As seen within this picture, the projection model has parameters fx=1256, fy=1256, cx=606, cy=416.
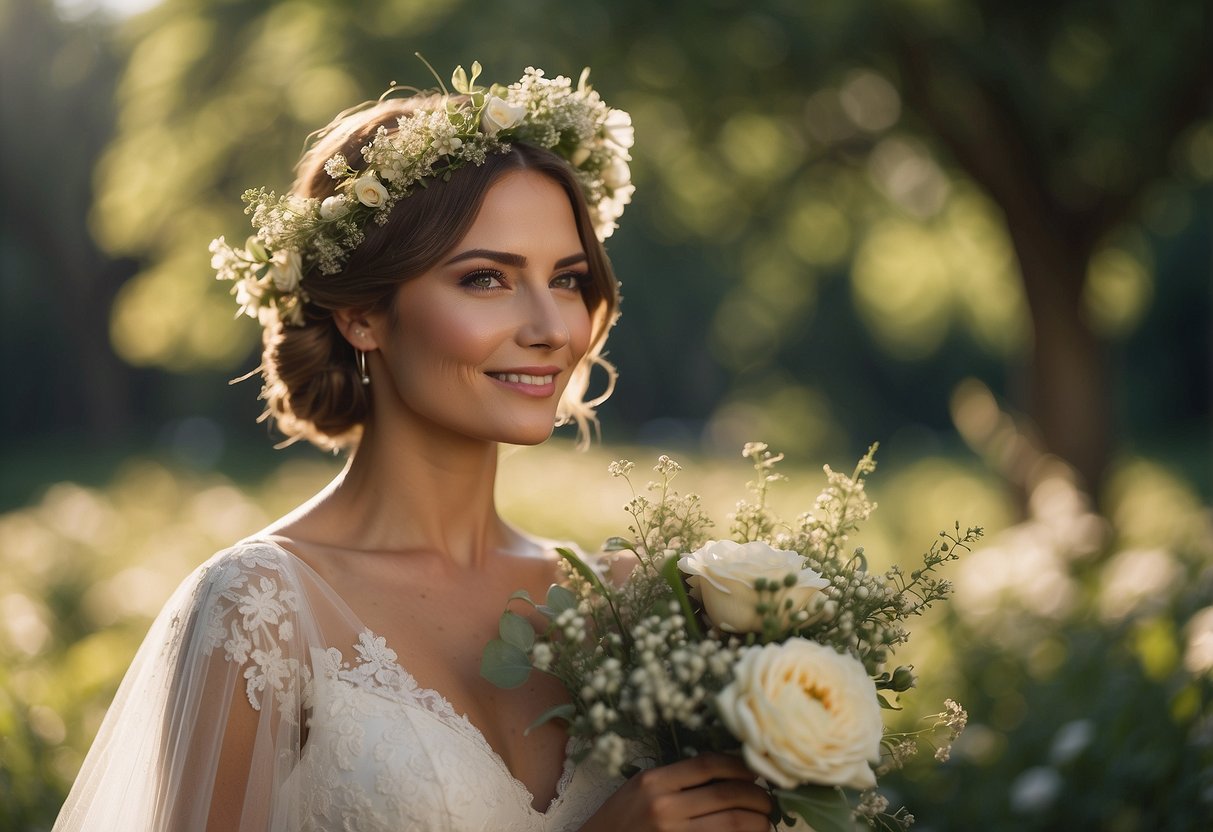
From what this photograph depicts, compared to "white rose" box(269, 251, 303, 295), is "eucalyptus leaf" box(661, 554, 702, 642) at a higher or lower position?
lower

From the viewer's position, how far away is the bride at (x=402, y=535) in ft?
8.41

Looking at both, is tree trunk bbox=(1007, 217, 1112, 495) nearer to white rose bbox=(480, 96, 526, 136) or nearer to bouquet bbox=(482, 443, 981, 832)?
white rose bbox=(480, 96, 526, 136)

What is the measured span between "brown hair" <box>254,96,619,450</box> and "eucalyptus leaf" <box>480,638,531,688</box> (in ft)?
3.05

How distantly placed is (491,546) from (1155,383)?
36.5m

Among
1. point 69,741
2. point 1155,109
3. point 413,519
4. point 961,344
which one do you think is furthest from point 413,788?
point 961,344

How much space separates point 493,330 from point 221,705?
1012 millimetres

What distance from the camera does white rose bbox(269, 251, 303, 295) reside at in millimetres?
3150

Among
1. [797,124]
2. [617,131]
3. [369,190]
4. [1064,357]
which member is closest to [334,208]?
[369,190]

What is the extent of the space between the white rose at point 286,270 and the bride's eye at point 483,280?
0.48 metres

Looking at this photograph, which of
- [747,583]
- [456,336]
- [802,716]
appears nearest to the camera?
[802,716]

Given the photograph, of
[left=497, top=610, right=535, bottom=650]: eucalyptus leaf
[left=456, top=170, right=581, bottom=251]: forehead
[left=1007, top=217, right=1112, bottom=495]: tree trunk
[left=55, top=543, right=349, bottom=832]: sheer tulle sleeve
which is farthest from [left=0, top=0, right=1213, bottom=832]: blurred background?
[left=456, top=170, right=581, bottom=251]: forehead

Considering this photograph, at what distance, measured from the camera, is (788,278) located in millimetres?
10859

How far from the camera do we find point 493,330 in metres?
2.92

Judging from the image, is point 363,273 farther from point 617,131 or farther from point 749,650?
point 749,650
